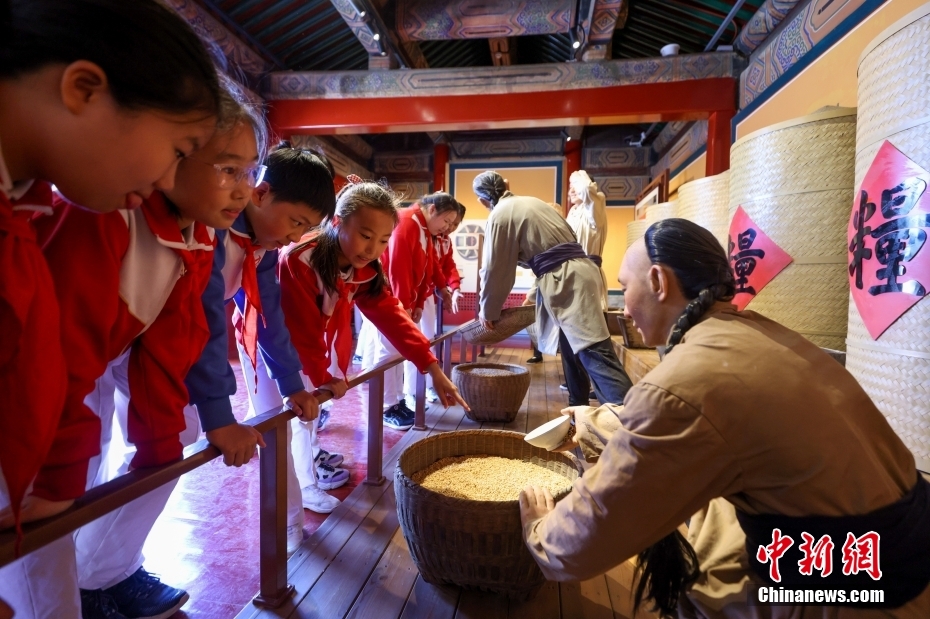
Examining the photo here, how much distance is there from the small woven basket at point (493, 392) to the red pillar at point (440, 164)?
629 centimetres

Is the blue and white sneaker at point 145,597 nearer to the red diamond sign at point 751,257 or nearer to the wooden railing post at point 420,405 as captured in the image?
the wooden railing post at point 420,405

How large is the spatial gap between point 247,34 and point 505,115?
2.82 metres

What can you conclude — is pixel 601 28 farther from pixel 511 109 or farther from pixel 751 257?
pixel 751 257

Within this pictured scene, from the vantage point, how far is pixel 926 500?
79 centimetres

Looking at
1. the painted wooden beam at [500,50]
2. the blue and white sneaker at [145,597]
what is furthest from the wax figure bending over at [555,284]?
the painted wooden beam at [500,50]

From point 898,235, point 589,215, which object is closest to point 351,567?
point 898,235

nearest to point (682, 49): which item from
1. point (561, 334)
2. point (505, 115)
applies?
point (505, 115)

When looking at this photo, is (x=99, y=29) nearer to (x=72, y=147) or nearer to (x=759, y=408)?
(x=72, y=147)

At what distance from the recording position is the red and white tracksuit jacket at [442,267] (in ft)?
11.7

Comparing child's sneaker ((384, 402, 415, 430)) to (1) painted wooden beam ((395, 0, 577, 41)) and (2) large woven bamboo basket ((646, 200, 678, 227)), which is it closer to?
(2) large woven bamboo basket ((646, 200, 678, 227))

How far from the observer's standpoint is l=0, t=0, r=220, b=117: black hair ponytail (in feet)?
1.77

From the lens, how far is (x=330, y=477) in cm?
215

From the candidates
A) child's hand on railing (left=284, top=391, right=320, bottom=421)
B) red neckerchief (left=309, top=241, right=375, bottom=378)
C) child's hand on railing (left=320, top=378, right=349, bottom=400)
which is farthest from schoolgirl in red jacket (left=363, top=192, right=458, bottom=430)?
child's hand on railing (left=284, top=391, right=320, bottom=421)

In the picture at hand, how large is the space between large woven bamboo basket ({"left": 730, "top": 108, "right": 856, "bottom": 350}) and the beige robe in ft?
5.18
